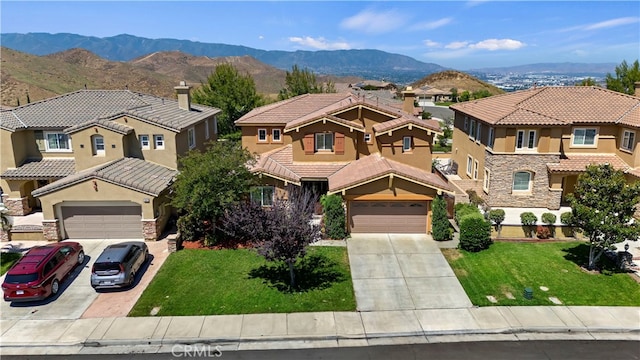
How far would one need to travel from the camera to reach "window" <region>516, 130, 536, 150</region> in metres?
26.6

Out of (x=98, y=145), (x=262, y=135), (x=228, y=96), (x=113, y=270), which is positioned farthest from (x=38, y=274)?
(x=228, y=96)

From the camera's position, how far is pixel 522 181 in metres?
27.6

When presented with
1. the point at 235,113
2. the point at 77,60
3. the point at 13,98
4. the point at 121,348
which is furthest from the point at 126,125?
the point at 77,60

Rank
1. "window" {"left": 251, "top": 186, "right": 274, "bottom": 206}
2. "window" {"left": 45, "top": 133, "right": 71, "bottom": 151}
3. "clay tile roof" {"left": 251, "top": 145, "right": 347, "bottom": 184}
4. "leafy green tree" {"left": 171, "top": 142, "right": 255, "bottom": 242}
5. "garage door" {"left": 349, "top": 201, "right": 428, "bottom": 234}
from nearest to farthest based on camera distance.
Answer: "leafy green tree" {"left": 171, "top": 142, "right": 255, "bottom": 242} < "garage door" {"left": 349, "top": 201, "right": 428, "bottom": 234} < "clay tile roof" {"left": 251, "top": 145, "right": 347, "bottom": 184} < "window" {"left": 251, "top": 186, "right": 274, "bottom": 206} < "window" {"left": 45, "top": 133, "right": 71, "bottom": 151}

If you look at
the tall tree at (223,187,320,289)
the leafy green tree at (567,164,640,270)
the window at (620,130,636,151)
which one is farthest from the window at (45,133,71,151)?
A: the window at (620,130,636,151)

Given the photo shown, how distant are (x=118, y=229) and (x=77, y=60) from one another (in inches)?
5685

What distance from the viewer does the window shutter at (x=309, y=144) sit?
85.4ft

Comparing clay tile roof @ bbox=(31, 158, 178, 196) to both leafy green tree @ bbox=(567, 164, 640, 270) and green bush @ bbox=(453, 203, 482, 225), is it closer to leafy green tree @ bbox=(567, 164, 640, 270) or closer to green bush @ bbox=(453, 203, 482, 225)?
green bush @ bbox=(453, 203, 482, 225)

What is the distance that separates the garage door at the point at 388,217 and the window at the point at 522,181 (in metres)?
7.72

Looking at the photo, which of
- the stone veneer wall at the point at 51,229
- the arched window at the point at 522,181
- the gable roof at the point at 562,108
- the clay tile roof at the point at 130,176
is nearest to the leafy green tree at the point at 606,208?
the gable roof at the point at 562,108

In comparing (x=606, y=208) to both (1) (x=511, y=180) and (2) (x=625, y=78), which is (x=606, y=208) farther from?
(2) (x=625, y=78)

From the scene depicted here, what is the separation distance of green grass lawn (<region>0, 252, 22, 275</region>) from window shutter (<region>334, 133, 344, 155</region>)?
58.3 ft

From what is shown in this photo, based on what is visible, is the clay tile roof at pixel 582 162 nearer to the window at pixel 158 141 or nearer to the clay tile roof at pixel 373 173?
the clay tile roof at pixel 373 173

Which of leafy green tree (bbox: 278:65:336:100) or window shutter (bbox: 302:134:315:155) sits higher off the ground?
leafy green tree (bbox: 278:65:336:100)
